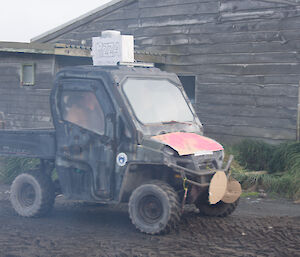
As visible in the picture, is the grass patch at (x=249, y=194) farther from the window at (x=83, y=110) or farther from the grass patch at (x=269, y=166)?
the window at (x=83, y=110)

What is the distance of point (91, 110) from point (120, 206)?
2.16 m

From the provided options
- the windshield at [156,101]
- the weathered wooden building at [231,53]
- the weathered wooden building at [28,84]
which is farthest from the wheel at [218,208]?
the weathered wooden building at [28,84]

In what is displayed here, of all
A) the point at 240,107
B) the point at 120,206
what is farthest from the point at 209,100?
the point at 120,206

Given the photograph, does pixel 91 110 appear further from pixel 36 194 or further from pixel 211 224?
pixel 211 224

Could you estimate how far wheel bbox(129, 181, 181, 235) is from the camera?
678 centimetres

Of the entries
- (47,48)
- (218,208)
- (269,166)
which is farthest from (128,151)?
(47,48)

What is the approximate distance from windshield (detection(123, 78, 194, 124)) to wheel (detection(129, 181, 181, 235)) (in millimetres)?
924

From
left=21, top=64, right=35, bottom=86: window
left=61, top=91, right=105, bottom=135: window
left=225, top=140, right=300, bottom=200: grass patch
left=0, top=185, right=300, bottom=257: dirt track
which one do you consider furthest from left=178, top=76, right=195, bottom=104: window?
left=61, top=91, right=105, bottom=135: window

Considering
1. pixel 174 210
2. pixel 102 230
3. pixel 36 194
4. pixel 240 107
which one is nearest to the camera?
pixel 174 210

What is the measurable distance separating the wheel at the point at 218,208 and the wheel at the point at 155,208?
1159 mm

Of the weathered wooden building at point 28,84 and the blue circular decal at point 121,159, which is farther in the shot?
the weathered wooden building at point 28,84

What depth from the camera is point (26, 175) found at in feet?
26.7

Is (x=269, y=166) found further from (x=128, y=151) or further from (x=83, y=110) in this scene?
(x=83, y=110)

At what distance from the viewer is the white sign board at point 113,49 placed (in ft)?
26.3
